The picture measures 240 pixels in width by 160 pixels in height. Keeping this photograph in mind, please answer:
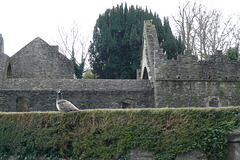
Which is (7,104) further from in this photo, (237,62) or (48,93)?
(237,62)

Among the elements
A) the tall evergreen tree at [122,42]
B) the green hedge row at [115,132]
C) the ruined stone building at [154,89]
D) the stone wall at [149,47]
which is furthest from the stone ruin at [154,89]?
the tall evergreen tree at [122,42]

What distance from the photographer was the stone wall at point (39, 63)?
23.5 m

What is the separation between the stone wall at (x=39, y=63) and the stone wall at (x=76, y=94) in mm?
5469

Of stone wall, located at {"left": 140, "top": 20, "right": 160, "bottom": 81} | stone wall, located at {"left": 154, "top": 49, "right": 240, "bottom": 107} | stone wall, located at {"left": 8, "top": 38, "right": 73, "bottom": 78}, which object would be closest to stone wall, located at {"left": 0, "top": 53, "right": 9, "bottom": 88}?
stone wall, located at {"left": 8, "top": 38, "right": 73, "bottom": 78}

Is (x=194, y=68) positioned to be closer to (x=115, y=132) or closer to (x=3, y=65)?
(x=115, y=132)

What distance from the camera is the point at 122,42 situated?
28625 mm

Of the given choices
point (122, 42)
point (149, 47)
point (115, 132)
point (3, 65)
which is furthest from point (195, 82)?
point (3, 65)

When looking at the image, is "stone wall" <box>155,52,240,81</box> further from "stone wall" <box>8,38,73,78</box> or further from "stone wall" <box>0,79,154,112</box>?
"stone wall" <box>8,38,73,78</box>

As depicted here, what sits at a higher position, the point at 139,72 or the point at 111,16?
the point at 111,16

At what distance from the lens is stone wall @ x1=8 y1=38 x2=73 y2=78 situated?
23.5m

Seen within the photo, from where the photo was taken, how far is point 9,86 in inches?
686

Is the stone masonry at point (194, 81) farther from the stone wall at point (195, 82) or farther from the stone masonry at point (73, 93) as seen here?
the stone masonry at point (73, 93)

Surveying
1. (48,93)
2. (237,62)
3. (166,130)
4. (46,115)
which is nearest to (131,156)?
(166,130)

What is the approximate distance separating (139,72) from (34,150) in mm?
16800
